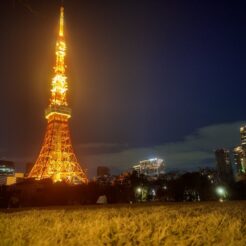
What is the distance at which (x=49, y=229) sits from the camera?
346cm

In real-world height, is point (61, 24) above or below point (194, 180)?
above

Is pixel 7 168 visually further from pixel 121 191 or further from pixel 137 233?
pixel 137 233

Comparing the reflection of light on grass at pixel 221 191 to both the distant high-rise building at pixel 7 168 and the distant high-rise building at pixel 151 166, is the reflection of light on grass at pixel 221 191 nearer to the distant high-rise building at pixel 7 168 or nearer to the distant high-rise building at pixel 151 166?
the distant high-rise building at pixel 151 166

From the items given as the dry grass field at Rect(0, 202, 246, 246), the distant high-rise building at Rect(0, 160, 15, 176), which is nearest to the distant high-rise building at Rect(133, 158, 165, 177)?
the distant high-rise building at Rect(0, 160, 15, 176)

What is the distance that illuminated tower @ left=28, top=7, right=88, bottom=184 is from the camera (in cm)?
5481

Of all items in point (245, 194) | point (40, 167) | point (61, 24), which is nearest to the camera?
point (245, 194)

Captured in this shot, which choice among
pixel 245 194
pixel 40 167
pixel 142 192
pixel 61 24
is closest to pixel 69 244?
pixel 245 194

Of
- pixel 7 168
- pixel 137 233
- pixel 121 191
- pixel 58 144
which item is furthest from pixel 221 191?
pixel 7 168

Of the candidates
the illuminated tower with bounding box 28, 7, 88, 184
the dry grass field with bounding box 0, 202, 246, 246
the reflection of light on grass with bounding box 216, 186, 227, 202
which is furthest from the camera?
the illuminated tower with bounding box 28, 7, 88, 184

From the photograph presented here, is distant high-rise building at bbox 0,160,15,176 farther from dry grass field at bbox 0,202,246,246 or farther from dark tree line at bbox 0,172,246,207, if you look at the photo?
dry grass field at bbox 0,202,246,246

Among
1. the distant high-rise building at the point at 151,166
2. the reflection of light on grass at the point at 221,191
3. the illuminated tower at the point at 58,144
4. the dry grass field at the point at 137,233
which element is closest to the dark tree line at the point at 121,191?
the reflection of light on grass at the point at 221,191

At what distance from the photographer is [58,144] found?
56.8 m

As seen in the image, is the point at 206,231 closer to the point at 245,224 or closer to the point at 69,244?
the point at 245,224

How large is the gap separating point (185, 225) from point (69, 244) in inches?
48.5
